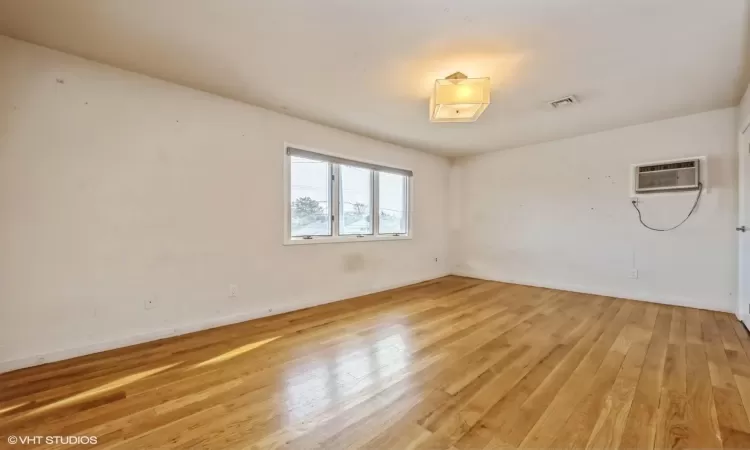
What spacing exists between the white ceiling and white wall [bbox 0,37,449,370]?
0.27 meters

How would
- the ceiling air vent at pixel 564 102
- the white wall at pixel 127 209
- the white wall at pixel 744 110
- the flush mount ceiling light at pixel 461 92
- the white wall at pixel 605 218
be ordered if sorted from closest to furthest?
the white wall at pixel 127 209
the flush mount ceiling light at pixel 461 92
the white wall at pixel 744 110
the ceiling air vent at pixel 564 102
the white wall at pixel 605 218

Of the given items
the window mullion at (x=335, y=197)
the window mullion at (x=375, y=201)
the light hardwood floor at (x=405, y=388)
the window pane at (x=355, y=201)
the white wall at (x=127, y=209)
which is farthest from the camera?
the window mullion at (x=375, y=201)

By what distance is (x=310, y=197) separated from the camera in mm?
3996

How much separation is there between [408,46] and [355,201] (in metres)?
2.52

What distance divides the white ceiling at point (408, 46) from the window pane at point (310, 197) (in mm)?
734

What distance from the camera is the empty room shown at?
5.71 ft

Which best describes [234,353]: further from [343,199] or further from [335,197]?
[343,199]

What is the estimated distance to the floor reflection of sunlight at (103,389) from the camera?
1755 millimetres

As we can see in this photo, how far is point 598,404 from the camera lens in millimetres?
1778

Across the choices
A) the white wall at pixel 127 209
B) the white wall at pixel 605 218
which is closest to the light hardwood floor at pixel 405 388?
the white wall at pixel 127 209

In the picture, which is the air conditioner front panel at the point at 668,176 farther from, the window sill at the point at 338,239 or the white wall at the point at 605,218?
the window sill at the point at 338,239

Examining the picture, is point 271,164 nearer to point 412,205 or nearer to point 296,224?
point 296,224

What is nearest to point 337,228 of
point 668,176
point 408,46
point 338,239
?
point 338,239

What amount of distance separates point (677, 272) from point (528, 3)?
156 inches
